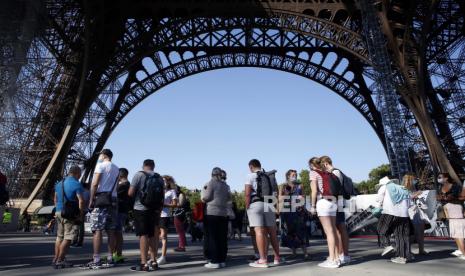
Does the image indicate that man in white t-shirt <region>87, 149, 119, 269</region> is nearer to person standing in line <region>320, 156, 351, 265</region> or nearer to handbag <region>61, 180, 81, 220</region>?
handbag <region>61, 180, 81, 220</region>

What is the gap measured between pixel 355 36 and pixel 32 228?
19.1 meters

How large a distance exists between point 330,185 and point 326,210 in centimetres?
39

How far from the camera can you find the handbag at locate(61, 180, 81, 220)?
272 inches

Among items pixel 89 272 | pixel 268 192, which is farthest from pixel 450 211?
pixel 89 272

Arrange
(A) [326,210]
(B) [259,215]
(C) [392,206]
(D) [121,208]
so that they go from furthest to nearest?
1. (D) [121,208]
2. (C) [392,206]
3. (B) [259,215]
4. (A) [326,210]

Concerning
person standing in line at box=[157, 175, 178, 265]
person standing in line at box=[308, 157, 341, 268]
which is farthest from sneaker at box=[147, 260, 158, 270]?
person standing in line at box=[308, 157, 341, 268]

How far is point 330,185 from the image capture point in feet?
23.0

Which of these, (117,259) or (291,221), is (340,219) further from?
(117,259)

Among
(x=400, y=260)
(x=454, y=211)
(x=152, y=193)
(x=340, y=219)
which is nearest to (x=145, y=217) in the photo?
(x=152, y=193)

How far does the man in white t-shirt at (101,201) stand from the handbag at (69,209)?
0.23m

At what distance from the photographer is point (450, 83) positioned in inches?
993

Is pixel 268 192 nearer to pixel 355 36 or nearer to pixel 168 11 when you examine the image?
pixel 355 36

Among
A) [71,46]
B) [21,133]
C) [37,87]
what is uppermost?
[71,46]

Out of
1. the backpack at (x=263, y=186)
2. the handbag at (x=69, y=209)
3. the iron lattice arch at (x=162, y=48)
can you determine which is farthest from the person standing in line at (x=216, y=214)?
the iron lattice arch at (x=162, y=48)
